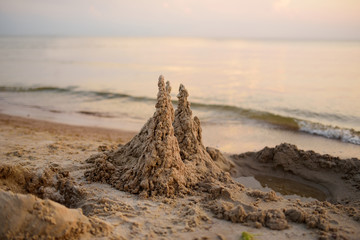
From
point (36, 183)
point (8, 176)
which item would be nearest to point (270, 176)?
point (36, 183)

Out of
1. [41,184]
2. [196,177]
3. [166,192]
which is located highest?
[196,177]

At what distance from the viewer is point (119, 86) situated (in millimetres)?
19016

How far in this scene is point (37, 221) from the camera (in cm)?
275

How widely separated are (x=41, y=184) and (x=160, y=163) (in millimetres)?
1669

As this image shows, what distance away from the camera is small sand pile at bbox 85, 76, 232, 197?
4.04m

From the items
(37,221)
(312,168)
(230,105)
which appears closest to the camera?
(37,221)

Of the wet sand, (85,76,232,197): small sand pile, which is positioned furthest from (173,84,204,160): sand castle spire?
the wet sand

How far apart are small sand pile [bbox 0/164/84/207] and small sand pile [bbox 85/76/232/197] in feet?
1.42

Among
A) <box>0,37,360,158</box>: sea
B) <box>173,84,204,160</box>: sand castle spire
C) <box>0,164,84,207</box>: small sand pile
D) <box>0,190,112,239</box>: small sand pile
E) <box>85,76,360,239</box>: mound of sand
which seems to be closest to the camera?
<box>0,190,112,239</box>: small sand pile

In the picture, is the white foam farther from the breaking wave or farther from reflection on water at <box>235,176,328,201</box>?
reflection on water at <box>235,176,328,201</box>

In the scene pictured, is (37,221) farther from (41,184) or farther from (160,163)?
(160,163)

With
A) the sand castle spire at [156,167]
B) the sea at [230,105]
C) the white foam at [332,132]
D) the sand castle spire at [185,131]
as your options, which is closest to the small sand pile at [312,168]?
the sea at [230,105]

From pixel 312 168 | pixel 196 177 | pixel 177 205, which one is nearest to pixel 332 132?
pixel 312 168

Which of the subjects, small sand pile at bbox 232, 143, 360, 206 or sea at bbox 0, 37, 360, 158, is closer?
small sand pile at bbox 232, 143, 360, 206
